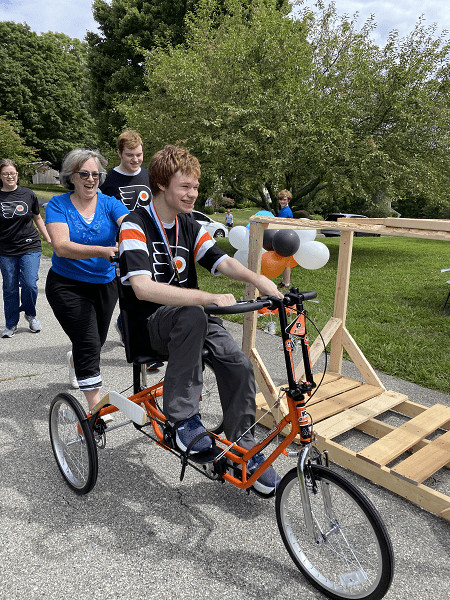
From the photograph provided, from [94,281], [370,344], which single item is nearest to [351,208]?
[370,344]

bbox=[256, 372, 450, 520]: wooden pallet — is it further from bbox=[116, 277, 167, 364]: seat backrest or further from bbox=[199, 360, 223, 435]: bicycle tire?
bbox=[116, 277, 167, 364]: seat backrest

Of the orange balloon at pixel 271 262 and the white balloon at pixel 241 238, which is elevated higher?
the white balloon at pixel 241 238

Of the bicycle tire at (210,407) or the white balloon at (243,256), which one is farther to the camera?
the white balloon at (243,256)

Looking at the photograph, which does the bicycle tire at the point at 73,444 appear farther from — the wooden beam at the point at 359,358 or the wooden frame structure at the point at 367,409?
the wooden beam at the point at 359,358

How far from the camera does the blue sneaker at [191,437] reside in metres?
2.41

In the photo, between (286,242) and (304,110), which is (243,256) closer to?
(286,242)

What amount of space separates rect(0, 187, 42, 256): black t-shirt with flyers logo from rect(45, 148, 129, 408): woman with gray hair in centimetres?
277

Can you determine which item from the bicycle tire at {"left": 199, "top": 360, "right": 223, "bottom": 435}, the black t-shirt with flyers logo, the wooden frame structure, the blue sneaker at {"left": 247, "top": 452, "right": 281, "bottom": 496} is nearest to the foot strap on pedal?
the blue sneaker at {"left": 247, "top": 452, "right": 281, "bottom": 496}

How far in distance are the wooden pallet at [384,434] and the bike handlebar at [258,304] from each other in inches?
56.5

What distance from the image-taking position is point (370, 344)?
5770 mm

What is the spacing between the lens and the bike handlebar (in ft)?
6.53

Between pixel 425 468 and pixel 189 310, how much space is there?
187 cm

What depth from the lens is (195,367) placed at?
7.73 feet

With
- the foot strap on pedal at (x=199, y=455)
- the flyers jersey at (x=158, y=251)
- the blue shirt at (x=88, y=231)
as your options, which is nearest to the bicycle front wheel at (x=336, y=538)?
the foot strap on pedal at (x=199, y=455)
